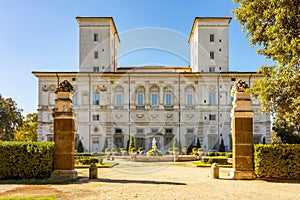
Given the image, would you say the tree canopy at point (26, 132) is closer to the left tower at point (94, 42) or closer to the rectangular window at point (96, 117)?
the rectangular window at point (96, 117)

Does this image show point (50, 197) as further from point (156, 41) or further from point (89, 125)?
point (89, 125)

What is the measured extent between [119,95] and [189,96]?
27.3 feet

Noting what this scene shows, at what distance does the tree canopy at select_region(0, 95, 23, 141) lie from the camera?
1539 inches

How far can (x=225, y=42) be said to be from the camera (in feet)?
133

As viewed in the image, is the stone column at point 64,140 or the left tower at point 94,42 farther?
the left tower at point 94,42

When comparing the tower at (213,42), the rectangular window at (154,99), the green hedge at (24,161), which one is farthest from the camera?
the tower at (213,42)

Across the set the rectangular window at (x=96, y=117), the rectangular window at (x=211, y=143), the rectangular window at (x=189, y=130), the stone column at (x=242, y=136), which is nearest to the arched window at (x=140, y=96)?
the rectangular window at (x=96, y=117)

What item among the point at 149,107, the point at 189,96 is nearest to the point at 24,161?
the point at 149,107

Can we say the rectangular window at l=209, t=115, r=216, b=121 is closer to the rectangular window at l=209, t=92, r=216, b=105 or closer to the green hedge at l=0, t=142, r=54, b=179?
the rectangular window at l=209, t=92, r=216, b=105

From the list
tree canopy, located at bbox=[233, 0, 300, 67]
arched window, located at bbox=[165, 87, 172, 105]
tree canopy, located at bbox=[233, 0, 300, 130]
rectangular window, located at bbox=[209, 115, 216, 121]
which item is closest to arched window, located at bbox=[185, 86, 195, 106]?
arched window, located at bbox=[165, 87, 172, 105]

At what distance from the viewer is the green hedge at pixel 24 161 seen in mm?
10992

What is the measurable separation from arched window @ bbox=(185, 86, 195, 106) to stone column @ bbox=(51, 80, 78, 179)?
91.7ft

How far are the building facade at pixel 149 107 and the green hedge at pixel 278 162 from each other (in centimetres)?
2641

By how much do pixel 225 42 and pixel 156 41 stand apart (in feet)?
87.1
